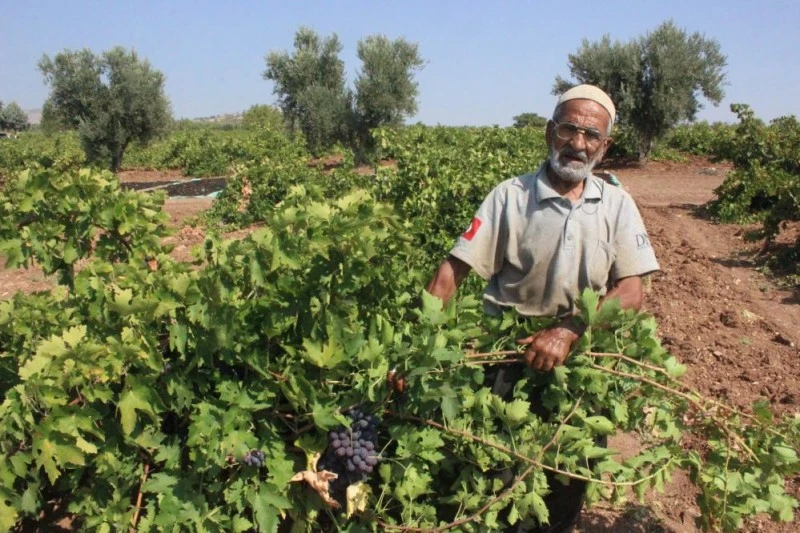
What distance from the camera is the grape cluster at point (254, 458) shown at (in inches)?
82.9

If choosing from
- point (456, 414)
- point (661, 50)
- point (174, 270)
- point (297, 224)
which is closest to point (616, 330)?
point (456, 414)

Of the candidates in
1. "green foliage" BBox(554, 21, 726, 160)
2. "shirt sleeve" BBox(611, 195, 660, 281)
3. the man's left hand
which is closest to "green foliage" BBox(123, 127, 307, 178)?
"green foliage" BBox(554, 21, 726, 160)

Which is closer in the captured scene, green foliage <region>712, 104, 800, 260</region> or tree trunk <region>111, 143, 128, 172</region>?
green foliage <region>712, 104, 800, 260</region>

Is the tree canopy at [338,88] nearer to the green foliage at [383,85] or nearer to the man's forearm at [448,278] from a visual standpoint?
the green foliage at [383,85]

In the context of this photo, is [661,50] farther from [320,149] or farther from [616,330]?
[616,330]

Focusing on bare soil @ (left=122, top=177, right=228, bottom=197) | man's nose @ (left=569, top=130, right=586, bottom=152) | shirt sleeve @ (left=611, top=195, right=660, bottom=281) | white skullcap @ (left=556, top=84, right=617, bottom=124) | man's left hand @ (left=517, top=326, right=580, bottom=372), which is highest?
white skullcap @ (left=556, top=84, right=617, bottom=124)

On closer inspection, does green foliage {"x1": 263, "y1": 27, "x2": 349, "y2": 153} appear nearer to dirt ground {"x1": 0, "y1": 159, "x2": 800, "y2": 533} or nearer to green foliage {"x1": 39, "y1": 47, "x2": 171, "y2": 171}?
green foliage {"x1": 39, "y1": 47, "x2": 171, "y2": 171}

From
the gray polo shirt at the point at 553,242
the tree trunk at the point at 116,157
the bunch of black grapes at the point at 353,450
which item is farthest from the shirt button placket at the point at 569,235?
the tree trunk at the point at 116,157

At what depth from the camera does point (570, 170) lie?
2.68 m

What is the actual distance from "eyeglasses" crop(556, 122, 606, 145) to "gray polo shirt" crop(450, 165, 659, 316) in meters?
0.15

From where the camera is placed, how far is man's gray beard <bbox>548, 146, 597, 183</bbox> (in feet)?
8.79

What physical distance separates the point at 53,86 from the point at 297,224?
29.5 m

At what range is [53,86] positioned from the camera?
27375mm

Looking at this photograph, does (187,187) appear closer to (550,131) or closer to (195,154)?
(195,154)
